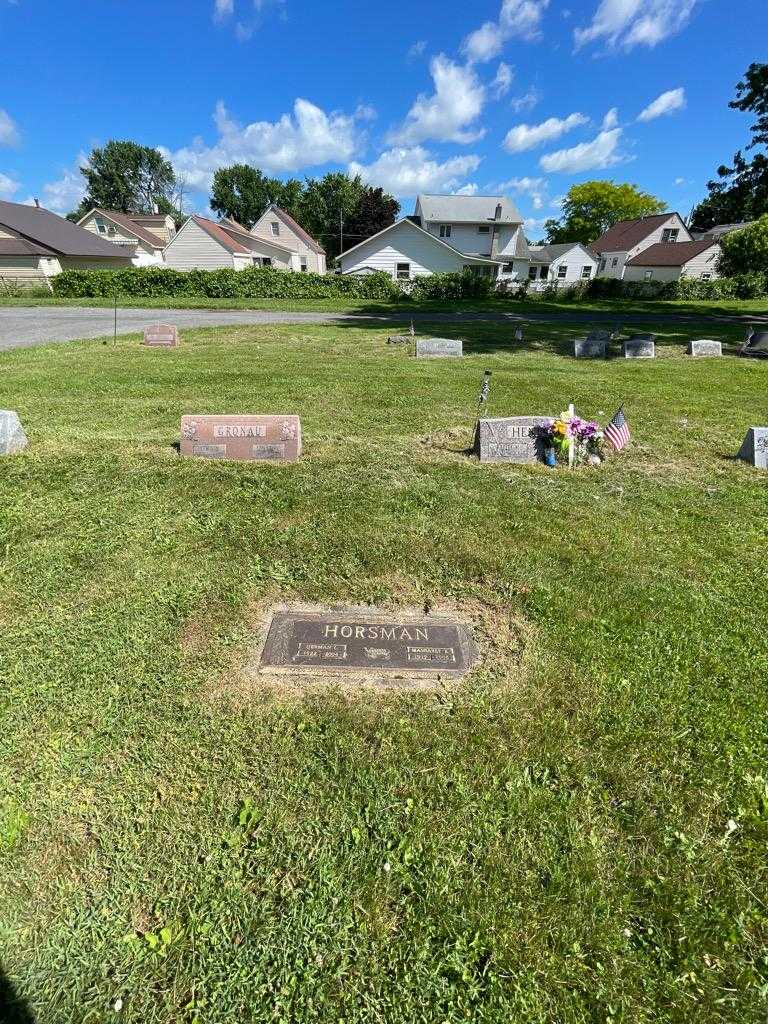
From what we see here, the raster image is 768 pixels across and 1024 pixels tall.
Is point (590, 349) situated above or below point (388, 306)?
below

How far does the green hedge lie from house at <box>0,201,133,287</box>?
12.4ft

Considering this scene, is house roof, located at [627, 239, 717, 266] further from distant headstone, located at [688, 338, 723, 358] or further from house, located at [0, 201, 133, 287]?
house, located at [0, 201, 133, 287]

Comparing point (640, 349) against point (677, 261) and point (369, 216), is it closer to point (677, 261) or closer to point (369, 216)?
point (677, 261)

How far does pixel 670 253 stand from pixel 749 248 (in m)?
11.9

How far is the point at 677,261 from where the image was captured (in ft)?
166

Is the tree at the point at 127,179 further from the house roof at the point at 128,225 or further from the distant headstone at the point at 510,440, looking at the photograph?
the distant headstone at the point at 510,440

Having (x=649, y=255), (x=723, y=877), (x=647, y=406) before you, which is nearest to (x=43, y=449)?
(x=723, y=877)

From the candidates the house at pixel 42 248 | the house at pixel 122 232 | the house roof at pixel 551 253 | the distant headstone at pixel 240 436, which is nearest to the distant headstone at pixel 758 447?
the distant headstone at pixel 240 436

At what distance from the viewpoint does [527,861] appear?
2436mm

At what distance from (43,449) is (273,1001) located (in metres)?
7.37

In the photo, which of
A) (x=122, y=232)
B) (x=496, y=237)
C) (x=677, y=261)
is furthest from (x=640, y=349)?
(x=122, y=232)

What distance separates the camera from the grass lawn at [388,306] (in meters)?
27.9

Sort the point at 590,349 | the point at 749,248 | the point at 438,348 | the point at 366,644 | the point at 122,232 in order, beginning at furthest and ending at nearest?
the point at 122,232 < the point at 749,248 < the point at 590,349 < the point at 438,348 < the point at 366,644

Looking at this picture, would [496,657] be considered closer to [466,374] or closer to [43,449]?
[43,449]
